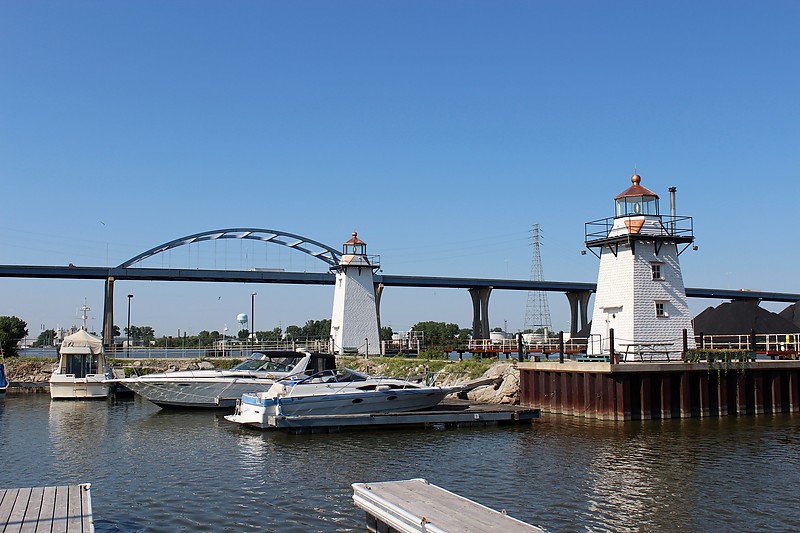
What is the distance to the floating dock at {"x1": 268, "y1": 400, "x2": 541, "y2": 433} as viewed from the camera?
26.1m

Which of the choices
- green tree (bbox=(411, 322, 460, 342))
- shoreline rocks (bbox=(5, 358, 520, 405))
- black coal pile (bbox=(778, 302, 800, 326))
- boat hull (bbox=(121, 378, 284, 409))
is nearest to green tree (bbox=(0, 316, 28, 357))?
shoreline rocks (bbox=(5, 358, 520, 405))

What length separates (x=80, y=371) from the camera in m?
41.4

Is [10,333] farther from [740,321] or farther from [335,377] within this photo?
[740,321]

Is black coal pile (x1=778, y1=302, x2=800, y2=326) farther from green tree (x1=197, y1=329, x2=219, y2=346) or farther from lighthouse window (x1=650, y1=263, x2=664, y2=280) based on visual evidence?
green tree (x1=197, y1=329, x2=219, y2=346)

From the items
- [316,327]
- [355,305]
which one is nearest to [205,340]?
[316,327]

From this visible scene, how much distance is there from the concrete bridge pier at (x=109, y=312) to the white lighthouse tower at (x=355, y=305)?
96.7 feet

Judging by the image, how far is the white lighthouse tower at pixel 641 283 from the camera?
32938 millimetres

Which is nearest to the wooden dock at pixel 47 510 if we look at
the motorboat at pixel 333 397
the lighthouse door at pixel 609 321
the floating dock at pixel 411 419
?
the floating dock at pixel 411 419

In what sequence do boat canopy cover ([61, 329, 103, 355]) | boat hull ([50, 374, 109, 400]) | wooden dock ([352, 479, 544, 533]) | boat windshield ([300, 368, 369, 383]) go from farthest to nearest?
boat canopy cover ([61, 329, 103, 355]), boat hull ([50, 374, 109, 400]), boat windshield ([300, 368, 369, 383]), wooden dock ([352, 479, 544, 533])

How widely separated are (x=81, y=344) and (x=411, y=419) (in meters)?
23.0

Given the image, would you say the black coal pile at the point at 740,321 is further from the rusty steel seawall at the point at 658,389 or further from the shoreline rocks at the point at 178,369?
the shoreline rocks at the point at 178,369

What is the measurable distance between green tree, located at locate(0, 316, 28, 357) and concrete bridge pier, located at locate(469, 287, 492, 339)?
50294mm

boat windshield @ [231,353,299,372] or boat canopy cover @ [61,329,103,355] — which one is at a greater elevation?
boat canopy cover @ [61,329,103,355]

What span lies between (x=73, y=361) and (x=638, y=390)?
30607 millimetres
